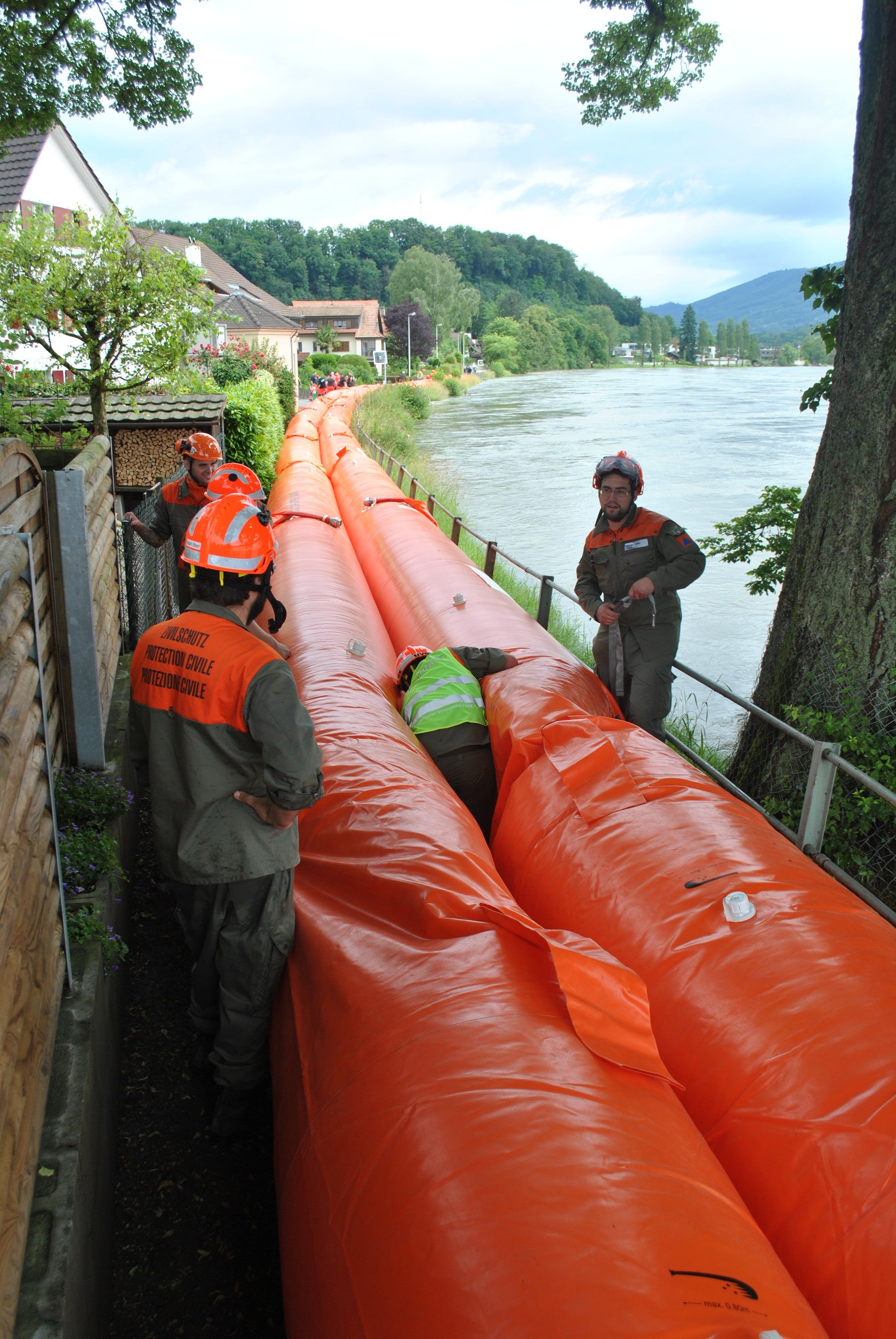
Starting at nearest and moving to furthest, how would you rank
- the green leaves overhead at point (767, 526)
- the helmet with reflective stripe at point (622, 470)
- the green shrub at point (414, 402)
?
the helmet with reflective stripe at point (622, 470) → the green leaves overhead at point (767, 526) → the green shrub at point (414, 402)

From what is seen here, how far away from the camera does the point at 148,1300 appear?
2.27 meters

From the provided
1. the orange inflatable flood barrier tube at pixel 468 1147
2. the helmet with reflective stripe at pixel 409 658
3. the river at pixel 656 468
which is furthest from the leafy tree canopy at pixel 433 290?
the orange inflatable flood barrier tube at pixel 468 1147

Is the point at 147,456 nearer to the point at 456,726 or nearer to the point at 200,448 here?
the point at 200,448

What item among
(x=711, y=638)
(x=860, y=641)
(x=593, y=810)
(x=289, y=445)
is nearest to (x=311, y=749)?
(x=593, y=810)

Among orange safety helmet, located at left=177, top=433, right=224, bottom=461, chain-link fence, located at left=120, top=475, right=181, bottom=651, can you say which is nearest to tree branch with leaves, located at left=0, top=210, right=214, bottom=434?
chain-link fence, located at left=120, top=475, right=181, bottom=651

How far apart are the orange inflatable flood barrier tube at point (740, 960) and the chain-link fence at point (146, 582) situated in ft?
10.5

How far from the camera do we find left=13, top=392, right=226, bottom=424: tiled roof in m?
6.91

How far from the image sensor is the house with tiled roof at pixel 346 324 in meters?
79.3

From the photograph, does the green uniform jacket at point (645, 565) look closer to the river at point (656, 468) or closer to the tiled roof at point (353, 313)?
the river at point (656, 468)

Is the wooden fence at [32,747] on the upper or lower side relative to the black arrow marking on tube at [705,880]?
upper

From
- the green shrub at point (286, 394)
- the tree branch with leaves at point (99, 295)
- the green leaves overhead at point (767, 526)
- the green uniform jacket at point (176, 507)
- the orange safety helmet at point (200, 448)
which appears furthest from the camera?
the green shrub at point (286, 394)

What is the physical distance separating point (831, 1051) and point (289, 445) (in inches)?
510

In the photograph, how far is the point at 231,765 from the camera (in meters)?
2.37

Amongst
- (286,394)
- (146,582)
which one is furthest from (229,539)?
(286,394)
